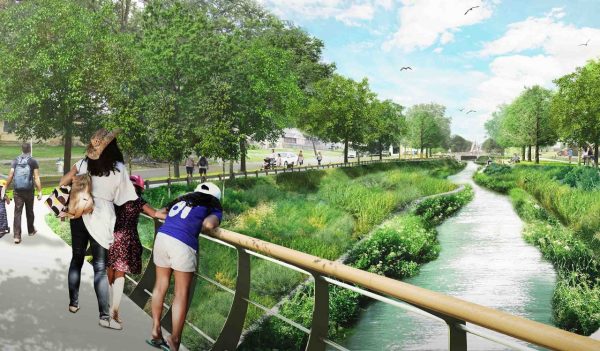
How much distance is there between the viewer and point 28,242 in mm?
10336

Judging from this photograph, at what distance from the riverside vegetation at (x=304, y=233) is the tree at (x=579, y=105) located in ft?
63.0

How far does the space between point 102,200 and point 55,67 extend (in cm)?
2929

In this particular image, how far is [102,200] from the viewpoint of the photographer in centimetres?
496

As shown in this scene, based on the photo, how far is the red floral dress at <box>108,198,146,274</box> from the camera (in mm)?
5043

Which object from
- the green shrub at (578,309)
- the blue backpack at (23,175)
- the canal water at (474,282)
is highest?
the blue backpack at (23,175)

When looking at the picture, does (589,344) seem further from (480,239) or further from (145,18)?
(145,18)

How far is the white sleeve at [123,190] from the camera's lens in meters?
5.00

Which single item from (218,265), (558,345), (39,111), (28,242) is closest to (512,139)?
(39,111)

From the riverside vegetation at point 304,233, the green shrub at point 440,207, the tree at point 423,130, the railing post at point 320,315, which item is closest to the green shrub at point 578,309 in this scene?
the riverside vegetation at point 304,233

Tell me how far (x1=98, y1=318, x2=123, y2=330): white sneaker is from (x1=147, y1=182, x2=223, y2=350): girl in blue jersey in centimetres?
75

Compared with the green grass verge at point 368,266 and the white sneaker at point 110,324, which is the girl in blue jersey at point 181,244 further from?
the green grass verge at point 368,266

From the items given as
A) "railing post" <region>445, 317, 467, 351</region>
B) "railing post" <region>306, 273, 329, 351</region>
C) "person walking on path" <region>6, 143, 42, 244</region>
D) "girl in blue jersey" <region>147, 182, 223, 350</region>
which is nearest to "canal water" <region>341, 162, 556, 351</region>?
"person walking on path" <region>6, 143, 42, 244</region>

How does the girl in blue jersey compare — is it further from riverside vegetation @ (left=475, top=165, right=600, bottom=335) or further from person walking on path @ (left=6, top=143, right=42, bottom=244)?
riverside vegetation @ (left=475, top=165, right=600, bottom=335)

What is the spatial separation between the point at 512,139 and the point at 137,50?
54.0 m
